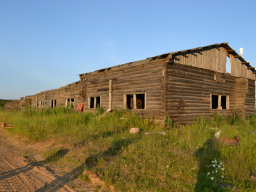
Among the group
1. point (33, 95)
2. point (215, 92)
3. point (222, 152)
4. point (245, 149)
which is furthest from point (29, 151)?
point (33, 95)

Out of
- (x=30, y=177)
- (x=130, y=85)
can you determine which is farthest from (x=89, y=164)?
(x=130, y=85)

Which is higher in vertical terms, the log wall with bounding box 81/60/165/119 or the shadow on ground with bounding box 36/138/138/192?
the log wall with bounding box 81/60/165/119

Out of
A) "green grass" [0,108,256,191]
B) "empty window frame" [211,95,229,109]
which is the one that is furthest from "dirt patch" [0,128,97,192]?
"empty window frame" [211,95,229,109]

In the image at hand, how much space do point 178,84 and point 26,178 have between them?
28.7 feet

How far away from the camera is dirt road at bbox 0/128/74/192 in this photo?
12.7ft

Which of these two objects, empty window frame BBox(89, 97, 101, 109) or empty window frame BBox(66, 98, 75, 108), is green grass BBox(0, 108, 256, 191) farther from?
empty window frame BBox(66, 98, 75, 108)

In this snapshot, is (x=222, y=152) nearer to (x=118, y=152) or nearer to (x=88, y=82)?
(x=118, y=152)

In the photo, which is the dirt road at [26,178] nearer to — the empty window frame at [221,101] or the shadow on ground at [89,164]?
the shadow on ground at [89,164]

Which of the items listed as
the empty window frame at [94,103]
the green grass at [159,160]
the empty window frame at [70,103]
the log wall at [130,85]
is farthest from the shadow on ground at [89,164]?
the empty window frame at [70,103]

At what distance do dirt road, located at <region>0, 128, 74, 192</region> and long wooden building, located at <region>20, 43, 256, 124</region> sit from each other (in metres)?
6.75

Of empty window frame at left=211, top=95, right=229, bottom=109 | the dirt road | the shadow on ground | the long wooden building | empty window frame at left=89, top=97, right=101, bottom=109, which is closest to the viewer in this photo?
the dirt road

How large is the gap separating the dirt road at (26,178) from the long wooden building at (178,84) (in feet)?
22.1

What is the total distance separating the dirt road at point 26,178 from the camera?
388cm

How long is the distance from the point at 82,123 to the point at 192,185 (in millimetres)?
8516
